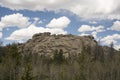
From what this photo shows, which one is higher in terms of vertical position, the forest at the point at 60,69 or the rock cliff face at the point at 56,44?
the rock cliff face at the point at 56,44

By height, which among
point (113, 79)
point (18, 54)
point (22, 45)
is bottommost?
point (113, 79)

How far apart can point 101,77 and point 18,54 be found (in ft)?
124

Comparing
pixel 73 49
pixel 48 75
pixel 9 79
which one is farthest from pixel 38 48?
pixel 9 79

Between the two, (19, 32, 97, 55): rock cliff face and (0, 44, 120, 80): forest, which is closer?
(0, 44, 120, 80): forest

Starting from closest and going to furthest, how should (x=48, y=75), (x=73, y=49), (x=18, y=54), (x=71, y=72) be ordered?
(x=18, y=54) < (x=71, y=72) < (x=48, y=75) < (x=73, y=49)

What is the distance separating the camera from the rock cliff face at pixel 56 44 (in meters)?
182

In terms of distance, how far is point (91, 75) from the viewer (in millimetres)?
89250

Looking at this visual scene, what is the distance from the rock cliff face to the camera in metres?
182

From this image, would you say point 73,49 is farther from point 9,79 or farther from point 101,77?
point 9,79

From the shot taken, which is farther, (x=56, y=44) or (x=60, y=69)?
(x=56, y=44)

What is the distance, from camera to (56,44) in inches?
7392

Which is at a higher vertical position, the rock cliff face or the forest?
the rock cliff face

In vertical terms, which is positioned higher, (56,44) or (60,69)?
(56,44)

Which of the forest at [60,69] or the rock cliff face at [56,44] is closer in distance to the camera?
the forest at [60,69]
